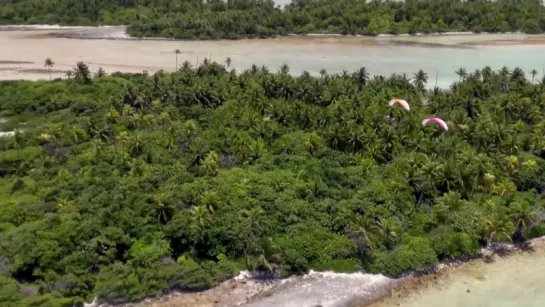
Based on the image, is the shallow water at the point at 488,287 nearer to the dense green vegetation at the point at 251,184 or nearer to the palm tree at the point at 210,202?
the dense green vegetation at the point at 251,184

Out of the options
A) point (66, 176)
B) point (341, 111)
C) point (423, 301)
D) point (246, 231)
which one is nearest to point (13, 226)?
point (66, 176)

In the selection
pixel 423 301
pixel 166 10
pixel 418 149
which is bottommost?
pixel 423 301

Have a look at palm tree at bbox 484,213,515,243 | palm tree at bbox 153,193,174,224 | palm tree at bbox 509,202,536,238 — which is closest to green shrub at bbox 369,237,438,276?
palm tree at bbox 484,213,515,243

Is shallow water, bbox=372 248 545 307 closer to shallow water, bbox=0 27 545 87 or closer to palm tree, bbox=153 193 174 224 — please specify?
palm tree, bbox=153 193 174 224

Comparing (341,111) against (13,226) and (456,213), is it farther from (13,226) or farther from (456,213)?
(13,226)

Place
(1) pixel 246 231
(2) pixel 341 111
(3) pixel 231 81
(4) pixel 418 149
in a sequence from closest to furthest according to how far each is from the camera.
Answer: (1) pixel 246 231, (4) pixel 418 149, (2) pixel 341 111, (3) pixel 231 81

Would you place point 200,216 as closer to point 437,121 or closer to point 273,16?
point 437,121
